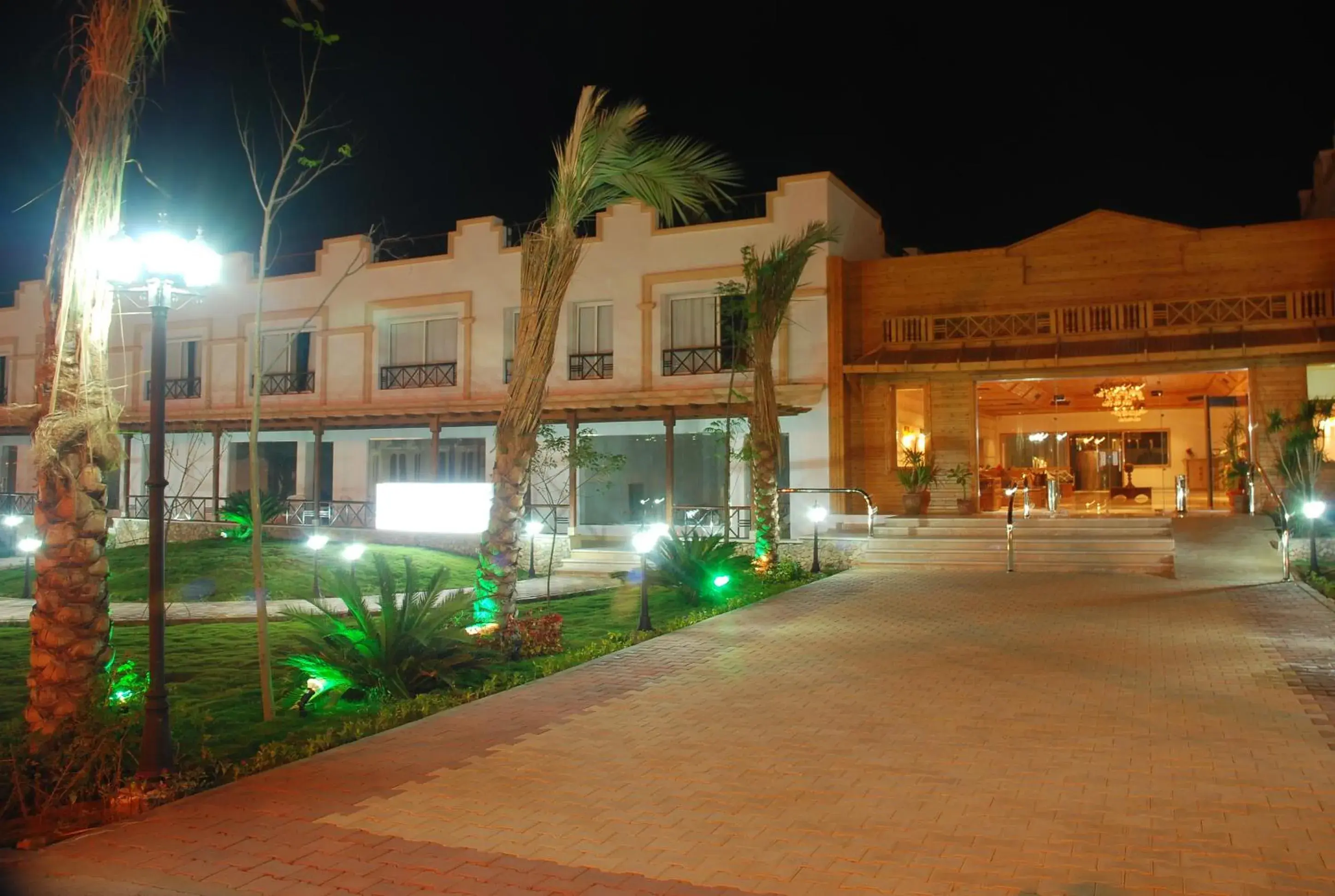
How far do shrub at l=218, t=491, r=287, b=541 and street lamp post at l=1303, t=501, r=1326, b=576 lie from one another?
63.1 feet

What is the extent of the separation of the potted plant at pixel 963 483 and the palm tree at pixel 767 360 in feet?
18.5

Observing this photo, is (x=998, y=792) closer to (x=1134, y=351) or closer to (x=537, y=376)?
(x=537, y=376)

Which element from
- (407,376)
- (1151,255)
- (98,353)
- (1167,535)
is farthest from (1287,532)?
(407,376)

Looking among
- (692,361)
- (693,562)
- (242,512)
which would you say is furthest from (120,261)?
(242,512)

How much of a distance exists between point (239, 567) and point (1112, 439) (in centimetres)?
2051

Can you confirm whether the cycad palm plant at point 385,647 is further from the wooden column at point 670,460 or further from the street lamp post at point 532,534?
the wooden column at point 670,460

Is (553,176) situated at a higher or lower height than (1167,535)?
higher

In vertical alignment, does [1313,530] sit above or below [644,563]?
above

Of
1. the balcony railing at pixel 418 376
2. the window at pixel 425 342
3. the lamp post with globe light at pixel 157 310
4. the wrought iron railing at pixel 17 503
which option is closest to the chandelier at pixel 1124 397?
the balcony railing at pixel 418 376

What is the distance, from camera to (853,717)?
754 centimetres

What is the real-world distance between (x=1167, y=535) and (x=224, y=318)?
24410 mm

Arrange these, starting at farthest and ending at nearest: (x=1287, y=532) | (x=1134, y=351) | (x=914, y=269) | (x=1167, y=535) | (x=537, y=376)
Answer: (x=914, y=269)
(x=1134, y=351)
(x=1167, y=535)
(x=1287, y=532)
(x=537, y=376)

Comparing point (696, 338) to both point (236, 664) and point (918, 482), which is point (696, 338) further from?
point (236, 664)

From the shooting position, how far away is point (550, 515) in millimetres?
24266
